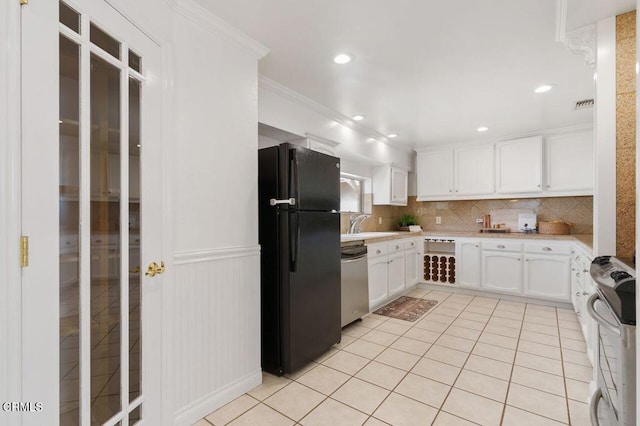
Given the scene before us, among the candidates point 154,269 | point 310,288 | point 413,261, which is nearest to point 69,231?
point 154,269

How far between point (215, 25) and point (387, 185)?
3.48 m

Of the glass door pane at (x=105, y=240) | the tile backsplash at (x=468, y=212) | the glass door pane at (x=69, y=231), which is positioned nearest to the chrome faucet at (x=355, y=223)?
the tile backsplash at (x=468, y=212)

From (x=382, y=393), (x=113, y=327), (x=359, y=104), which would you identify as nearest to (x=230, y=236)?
(x=113, y=327)

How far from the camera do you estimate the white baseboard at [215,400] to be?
1.70 m

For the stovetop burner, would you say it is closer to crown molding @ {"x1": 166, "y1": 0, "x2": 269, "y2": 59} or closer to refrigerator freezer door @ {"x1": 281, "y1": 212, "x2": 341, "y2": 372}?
refrigerator freezer door @ {"x1": 281, "y1": 212, "x2": 341, "y2": 372}

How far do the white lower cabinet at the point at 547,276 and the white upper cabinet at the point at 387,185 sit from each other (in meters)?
1.97

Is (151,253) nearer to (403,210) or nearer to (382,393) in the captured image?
(382,393)

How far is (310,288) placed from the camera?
238cm

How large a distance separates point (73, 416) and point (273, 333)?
1.28 m

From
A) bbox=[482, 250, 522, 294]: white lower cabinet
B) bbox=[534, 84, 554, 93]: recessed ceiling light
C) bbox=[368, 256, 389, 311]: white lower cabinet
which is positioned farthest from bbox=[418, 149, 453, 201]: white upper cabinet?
bbox=[534, 84, 554, 93]: recessed ceiling light

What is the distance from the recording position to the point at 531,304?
4.07m
